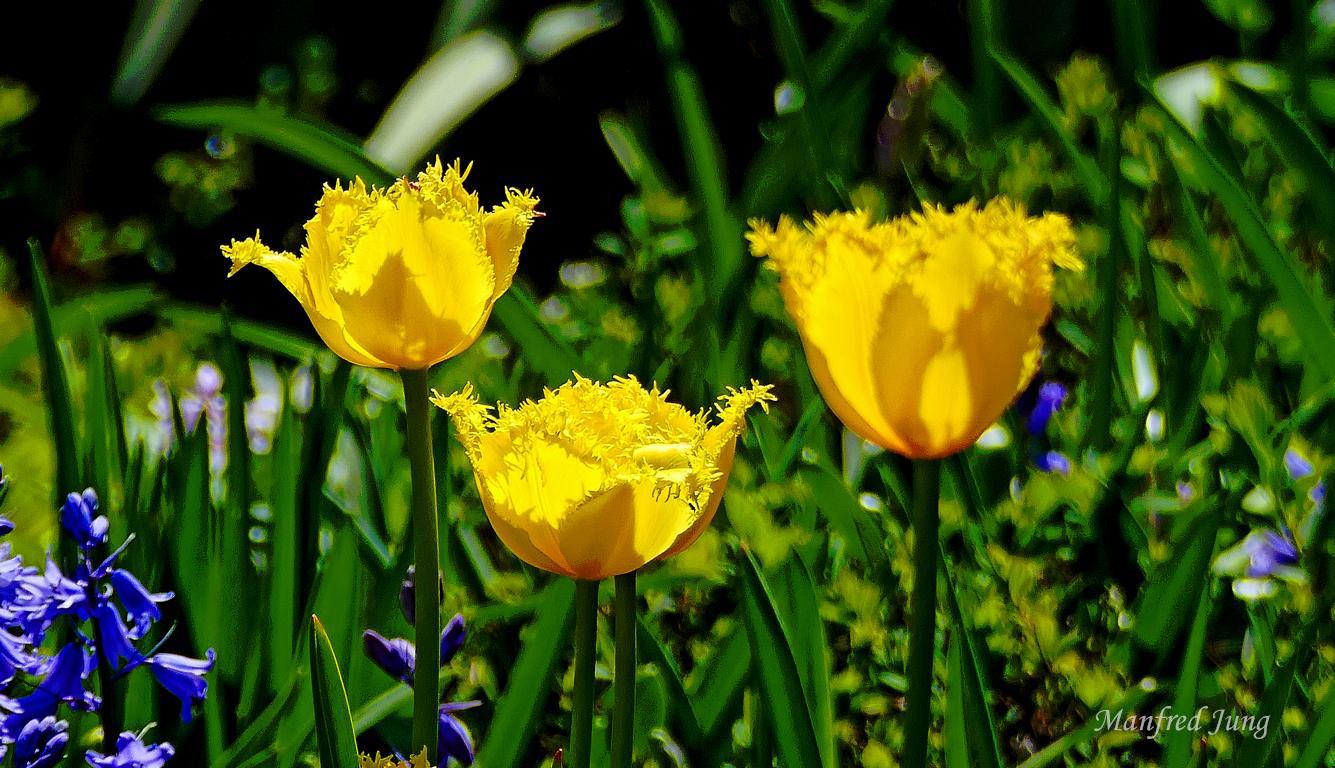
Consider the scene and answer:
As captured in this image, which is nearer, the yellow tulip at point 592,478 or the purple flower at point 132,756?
the yellow tulip at point 592,478

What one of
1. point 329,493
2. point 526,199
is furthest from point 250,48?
point 526,199

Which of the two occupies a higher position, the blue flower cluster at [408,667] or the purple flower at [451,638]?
the purple flower at [451,638]

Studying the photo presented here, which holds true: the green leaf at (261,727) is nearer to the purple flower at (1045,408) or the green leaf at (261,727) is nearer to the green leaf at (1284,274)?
the purple flower at (1045,408)

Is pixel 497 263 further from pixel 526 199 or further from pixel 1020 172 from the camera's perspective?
pixel 1020 172

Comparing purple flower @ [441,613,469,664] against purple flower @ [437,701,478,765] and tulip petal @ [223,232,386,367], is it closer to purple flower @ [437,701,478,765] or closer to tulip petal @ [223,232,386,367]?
purple flower @ [437,701,478,765]

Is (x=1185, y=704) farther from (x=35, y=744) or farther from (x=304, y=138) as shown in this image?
(x=304, y=138)

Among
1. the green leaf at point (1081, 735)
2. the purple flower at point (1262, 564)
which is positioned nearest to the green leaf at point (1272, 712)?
the green leaf at point (1081, 735)
